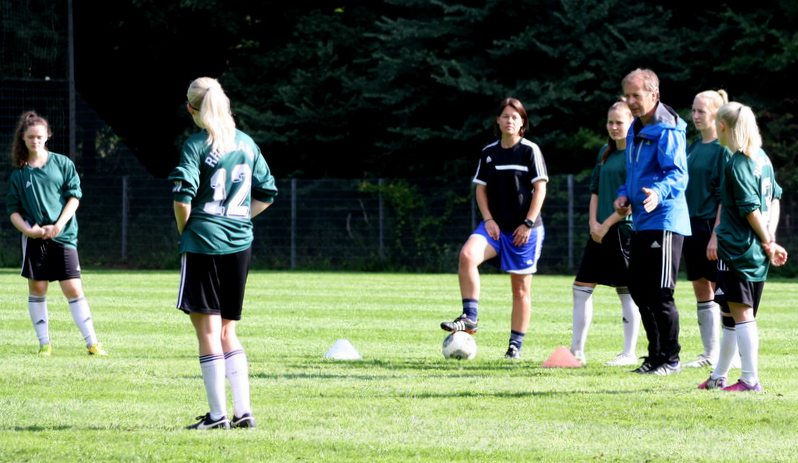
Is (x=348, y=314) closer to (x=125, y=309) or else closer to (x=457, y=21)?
(x=125, y=309)

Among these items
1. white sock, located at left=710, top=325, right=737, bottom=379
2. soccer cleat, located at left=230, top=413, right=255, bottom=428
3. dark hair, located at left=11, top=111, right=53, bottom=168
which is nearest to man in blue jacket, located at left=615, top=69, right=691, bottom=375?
white sock, located at left=710, top=325, right=737, bottom=379

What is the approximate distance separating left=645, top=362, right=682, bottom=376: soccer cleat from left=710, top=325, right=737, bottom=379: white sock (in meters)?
0.67

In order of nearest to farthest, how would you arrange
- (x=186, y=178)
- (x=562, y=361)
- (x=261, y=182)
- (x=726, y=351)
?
(x=186, y=178), (x=261, y=182), (x=726, y=351), (x=562, y=361)

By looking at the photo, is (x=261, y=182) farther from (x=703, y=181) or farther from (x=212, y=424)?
(x=703, y=181)

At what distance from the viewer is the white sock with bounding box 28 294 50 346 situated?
878 centimetres

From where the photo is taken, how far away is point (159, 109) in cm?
3294

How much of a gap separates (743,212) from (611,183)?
6.75 ft

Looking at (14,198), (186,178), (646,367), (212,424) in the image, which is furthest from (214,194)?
(14,198)

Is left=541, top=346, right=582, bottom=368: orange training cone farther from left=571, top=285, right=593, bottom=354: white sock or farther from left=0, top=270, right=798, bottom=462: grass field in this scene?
left=571, top=285, right=593, bottom=354: white sock

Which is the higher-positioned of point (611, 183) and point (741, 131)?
point (741, 131)

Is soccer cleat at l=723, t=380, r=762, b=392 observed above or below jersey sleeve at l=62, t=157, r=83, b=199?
below

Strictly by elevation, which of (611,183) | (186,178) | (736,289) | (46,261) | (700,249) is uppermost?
(611,183)

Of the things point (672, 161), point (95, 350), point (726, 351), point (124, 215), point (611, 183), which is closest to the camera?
point (726, 351)

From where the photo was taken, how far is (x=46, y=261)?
875 centimetres
